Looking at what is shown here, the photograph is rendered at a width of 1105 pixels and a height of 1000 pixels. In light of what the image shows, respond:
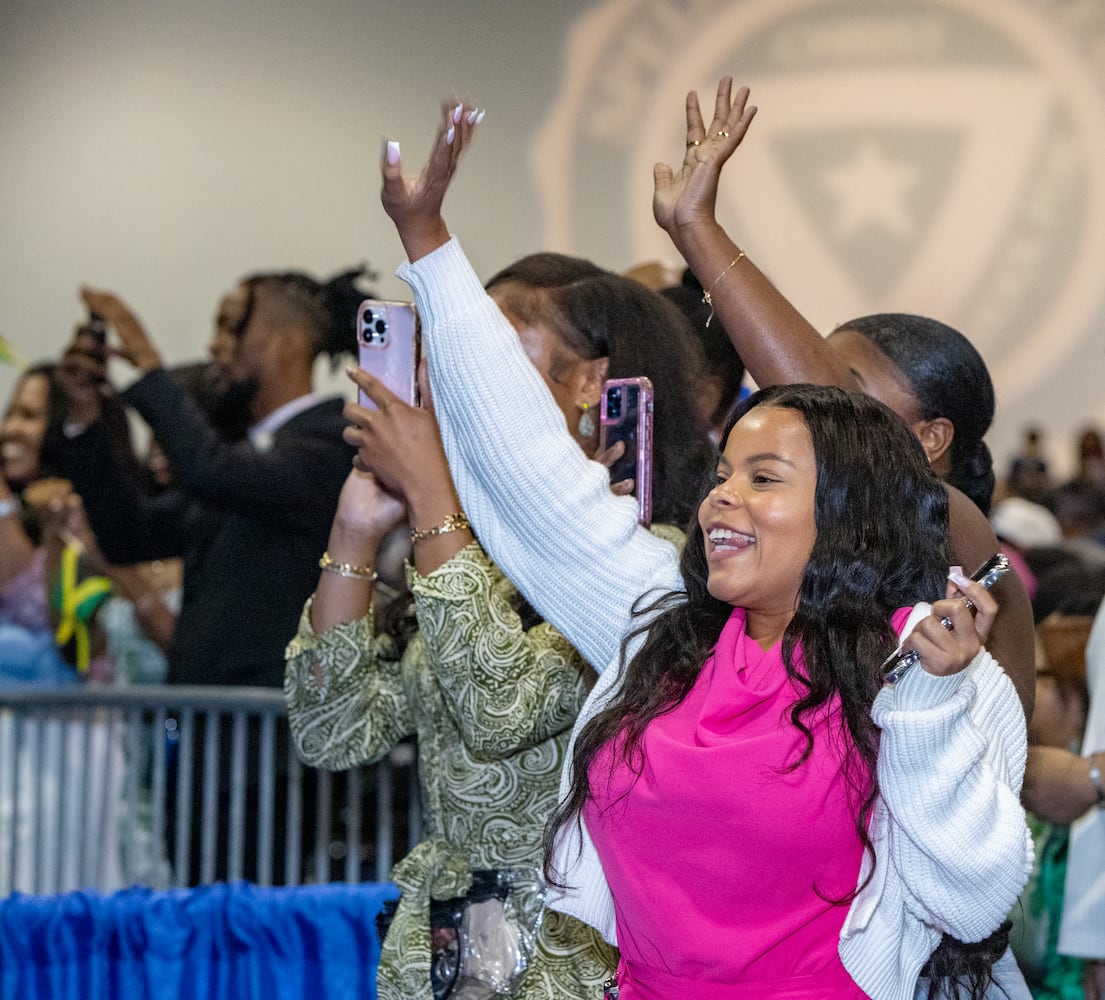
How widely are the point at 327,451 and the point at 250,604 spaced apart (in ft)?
1.03

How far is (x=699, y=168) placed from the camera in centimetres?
158

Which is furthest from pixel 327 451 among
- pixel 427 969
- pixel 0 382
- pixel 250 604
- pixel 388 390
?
pixel 0 382

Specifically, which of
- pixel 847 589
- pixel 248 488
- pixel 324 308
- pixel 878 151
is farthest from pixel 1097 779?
pixel 878 151

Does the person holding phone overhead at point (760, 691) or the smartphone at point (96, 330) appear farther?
the smartphone at point (96, 330)

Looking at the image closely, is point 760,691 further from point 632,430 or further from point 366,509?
point 366,509

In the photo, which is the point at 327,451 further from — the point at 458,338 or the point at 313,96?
the point at 313,96

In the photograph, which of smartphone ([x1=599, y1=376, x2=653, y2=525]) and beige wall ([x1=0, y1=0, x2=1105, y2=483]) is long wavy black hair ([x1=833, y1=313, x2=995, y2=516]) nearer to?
smartphone ([x1=599, y1=376, x2=653, y2=525])

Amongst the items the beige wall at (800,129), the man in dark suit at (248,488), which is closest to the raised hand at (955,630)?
Result: the man in dark suit at (248,488)

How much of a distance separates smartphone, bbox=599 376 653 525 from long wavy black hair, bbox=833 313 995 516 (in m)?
0.29

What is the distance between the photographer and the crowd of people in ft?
4.33

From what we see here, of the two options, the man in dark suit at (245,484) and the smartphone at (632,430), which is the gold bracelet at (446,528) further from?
the man in dark suit at (245,484)

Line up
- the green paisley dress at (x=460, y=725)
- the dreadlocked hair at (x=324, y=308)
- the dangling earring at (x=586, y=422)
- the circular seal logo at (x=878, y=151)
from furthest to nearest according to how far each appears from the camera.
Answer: the circular seal logo at (x=878, y=151), the dreadlocked hair at (x=324, y=308), the dangling earring at (x=586, y=422), the green paisley dress at (x=460, y=725)

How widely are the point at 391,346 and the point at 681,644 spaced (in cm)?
55

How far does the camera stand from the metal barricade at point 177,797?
276 centimetres
